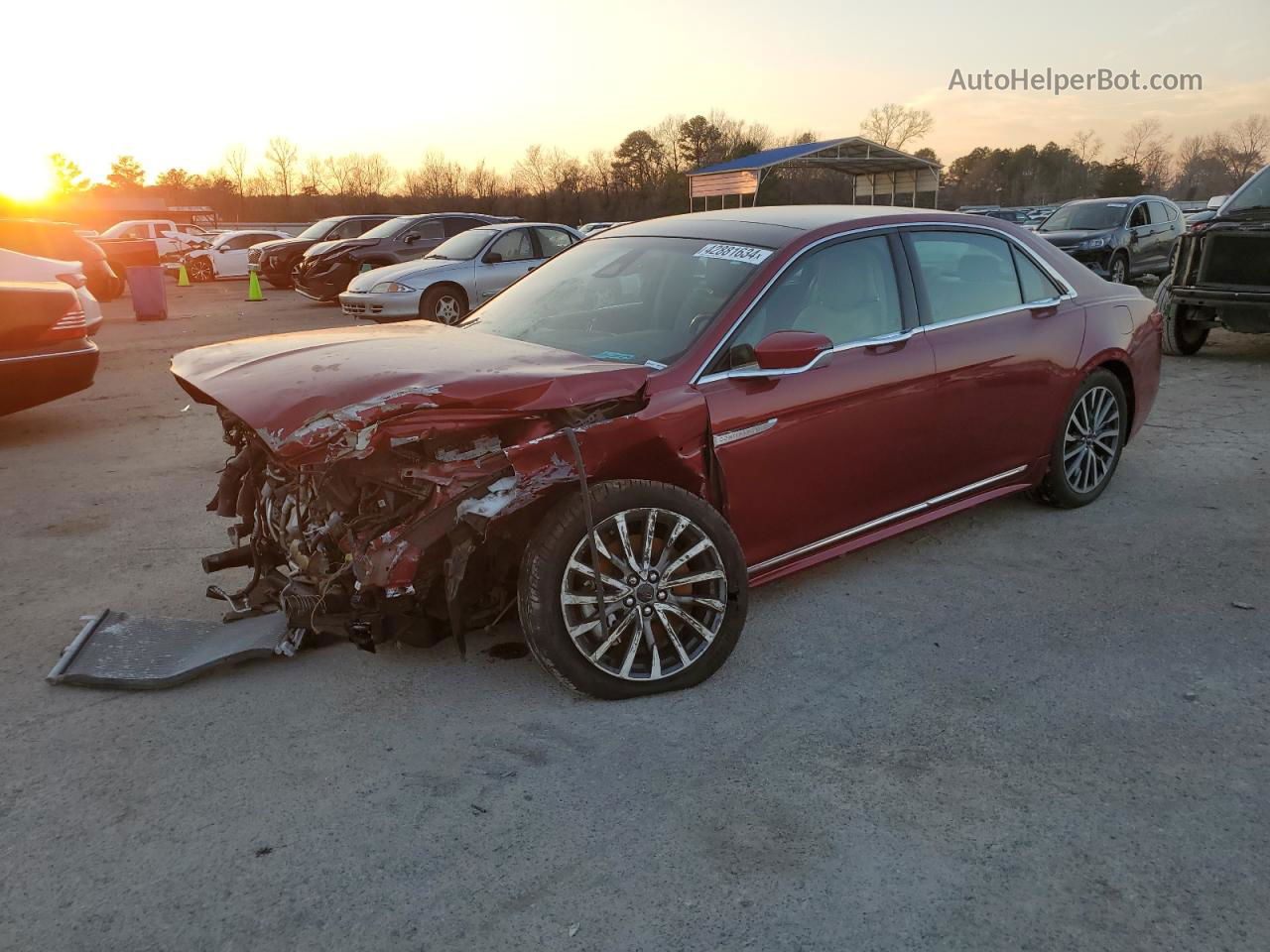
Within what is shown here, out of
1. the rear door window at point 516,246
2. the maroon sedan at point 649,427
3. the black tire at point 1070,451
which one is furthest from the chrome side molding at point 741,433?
the rear door window at point 516,246

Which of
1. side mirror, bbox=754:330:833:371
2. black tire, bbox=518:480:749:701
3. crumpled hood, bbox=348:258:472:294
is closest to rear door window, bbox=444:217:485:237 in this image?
crumpled hood, bbox=348:258:472:294

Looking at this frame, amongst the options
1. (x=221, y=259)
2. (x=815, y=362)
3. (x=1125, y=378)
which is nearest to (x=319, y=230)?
(x=221, y=259)

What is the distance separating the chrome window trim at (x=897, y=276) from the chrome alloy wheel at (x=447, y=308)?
967 cm

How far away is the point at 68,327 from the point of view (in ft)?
23.6

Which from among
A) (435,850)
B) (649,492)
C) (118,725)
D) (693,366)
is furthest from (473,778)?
(693,366)

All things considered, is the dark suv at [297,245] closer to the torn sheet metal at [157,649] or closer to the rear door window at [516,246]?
the rear door window at [516,246]

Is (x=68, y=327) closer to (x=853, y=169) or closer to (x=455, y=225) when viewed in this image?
(x=455, y=225)

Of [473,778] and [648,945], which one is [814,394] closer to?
[473,778]

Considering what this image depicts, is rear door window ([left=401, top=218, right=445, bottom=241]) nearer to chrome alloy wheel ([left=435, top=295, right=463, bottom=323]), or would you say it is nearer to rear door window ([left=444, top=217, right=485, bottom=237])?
rear door window ([left=444, top=217, right=485, bottom=237])

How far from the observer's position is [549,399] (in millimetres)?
3051

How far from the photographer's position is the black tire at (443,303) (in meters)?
13.2

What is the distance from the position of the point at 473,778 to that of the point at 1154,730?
2199 mm

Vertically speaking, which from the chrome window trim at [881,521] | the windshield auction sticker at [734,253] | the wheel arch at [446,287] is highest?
the windshield auction sticker at [734,253]

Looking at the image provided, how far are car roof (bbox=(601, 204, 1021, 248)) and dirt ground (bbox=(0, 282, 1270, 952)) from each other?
1596 millimetres
